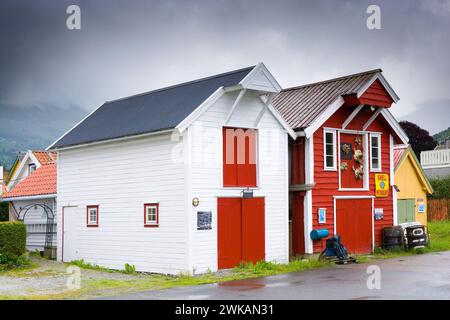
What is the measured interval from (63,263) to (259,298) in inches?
521

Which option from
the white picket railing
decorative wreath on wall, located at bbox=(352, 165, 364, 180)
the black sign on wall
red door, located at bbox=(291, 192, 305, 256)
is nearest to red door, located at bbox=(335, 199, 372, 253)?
decorative wreath on wall, located at bbox=(352, 165, 364, 180)

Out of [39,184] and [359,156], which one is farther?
[39,184]

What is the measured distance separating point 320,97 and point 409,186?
9.91 metres

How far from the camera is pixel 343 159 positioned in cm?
2802

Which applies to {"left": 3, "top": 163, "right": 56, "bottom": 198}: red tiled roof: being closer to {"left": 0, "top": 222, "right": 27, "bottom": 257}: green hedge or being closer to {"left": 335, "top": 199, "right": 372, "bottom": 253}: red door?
{"left": 0, "top": 222, "right": 27, "bottom": 257}: green hedge

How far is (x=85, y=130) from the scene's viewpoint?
28.2 metres

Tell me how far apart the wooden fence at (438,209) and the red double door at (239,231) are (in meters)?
26.8

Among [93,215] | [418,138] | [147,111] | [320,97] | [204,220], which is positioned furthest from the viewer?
[418,138]

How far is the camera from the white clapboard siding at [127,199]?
74.3ft

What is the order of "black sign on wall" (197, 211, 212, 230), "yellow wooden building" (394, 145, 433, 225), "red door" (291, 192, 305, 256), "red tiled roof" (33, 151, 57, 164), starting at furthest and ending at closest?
1. "red tiled roof" (33, 151, 57, 164)
2. "yellow wooden building" (394, 145, 433, 225)
3. "red door" (291, 192, 305, 256)
4. "black sign on wall" (197, 211, 212, 230)

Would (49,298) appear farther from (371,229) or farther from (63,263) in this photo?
(371,229)

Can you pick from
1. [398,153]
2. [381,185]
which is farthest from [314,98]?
[398,153]

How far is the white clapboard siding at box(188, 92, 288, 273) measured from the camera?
880 inches

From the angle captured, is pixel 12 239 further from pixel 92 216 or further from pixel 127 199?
pixel 127 199
